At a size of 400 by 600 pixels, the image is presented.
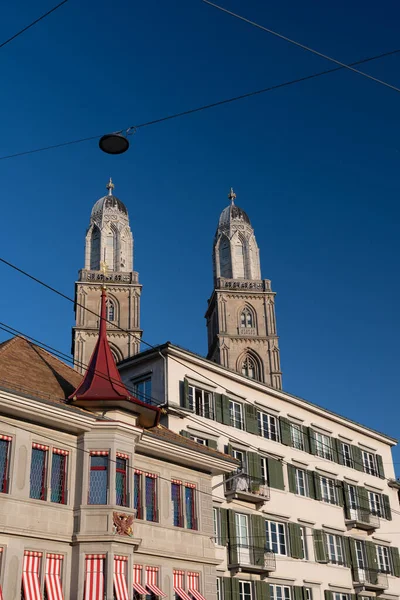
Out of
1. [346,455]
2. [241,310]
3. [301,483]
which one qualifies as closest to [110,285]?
[241,310]

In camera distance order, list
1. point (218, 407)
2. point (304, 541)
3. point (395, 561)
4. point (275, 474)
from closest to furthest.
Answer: point (218, 407) < point (275, 474) < point (304, 541) < point (395, 561)

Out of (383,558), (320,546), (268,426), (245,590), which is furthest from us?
(383,558)

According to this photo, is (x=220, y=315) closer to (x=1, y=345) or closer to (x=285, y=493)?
(x=285, y=493)

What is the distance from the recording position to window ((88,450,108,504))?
2816cm

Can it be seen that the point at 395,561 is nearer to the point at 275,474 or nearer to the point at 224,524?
the point at 275,474

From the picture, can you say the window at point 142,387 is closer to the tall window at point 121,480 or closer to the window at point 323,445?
the tall window at point 121,480

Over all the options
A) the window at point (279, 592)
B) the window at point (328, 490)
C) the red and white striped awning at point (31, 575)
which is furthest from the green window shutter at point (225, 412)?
the red and white striped awning at point (31, 575)

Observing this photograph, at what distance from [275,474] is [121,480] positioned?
16794 mm

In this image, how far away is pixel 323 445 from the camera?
49.9 metres

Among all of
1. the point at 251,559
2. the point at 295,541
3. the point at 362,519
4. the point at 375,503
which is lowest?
the point at 251,559

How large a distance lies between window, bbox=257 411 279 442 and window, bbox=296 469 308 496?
260cm

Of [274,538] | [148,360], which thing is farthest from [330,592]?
[148,360]

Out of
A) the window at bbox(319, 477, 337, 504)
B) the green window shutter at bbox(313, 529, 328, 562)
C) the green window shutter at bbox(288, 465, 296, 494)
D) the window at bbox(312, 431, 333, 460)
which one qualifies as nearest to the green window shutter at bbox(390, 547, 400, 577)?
the window at bbox(319, 477, 337, 504)

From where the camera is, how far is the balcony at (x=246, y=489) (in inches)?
1561
